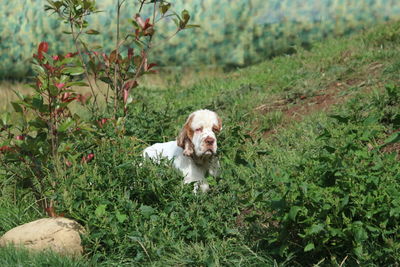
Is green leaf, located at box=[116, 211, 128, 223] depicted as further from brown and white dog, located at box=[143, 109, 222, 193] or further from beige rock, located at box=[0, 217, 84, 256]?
brown and white dog, located at box=[143, 109, 222, 193]

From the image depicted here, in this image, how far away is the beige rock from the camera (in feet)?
14.4

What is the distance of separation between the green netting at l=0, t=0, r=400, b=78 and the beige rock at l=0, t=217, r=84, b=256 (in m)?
6.50

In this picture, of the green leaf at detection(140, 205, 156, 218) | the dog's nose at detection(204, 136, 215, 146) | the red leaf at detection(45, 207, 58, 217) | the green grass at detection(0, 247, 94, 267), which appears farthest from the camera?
the red leaf at detection(45, 207, 58, 217)

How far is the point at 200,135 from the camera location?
15.4 ft

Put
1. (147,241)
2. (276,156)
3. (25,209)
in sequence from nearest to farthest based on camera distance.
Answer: (147,241) < (25,209) < (276,156)

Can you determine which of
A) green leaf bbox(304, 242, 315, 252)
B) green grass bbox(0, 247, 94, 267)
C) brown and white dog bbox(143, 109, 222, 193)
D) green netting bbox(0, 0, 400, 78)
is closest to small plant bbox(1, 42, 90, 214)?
green grass bbox(0, 247, 94, 267)

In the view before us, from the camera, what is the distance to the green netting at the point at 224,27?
10.7 m

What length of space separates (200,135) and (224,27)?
20.9 ft

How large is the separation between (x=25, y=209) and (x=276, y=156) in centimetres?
207

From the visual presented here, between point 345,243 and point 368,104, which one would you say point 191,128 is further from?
point 368,104

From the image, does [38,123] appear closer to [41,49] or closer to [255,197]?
[41,49]

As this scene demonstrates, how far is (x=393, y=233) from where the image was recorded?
12.5ft

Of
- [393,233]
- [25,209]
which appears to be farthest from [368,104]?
[25,209]

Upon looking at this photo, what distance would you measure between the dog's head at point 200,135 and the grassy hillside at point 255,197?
22cm
